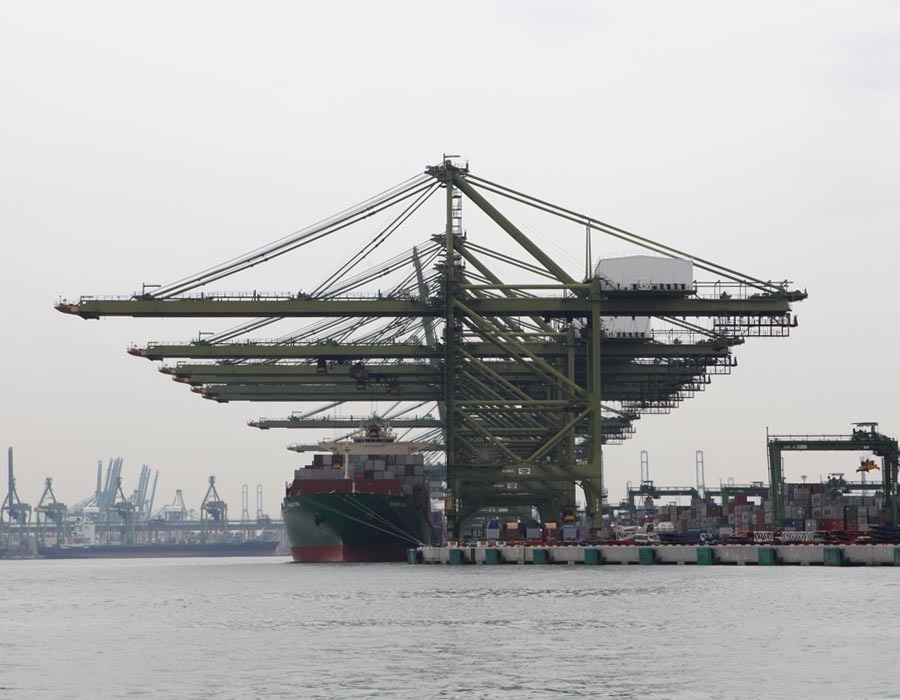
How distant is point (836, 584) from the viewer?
51938 millimetres

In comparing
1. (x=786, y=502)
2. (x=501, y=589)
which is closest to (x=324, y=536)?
(x=501, y=589)

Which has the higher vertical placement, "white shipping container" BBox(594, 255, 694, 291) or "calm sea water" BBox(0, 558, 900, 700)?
"white shipping container" BBox(594, 255, 694, 291)

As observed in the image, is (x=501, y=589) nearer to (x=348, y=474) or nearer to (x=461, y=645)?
(x=461, y=645)

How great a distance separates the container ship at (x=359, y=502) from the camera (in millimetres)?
90625

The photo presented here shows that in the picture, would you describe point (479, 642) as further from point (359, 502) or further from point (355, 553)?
point (355, 553)

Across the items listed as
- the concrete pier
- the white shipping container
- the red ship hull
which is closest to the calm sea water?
the concrete pier

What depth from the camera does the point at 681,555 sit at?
64.4 metres

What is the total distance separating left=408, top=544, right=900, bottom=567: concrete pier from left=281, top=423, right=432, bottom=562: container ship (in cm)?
1281

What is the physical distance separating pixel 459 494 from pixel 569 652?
49.7 metres

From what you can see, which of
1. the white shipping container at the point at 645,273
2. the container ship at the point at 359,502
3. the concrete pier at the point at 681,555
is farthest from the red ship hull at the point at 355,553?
the white shipping container at the point at 645,273

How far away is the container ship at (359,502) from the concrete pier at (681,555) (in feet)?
42.0

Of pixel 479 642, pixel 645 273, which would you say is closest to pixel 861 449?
pixel 645 273

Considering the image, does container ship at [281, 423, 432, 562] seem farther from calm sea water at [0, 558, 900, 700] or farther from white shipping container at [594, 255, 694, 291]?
calm sea water at [0, 558, 900, 700]

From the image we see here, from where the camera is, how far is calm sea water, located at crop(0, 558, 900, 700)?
25.3 metres
